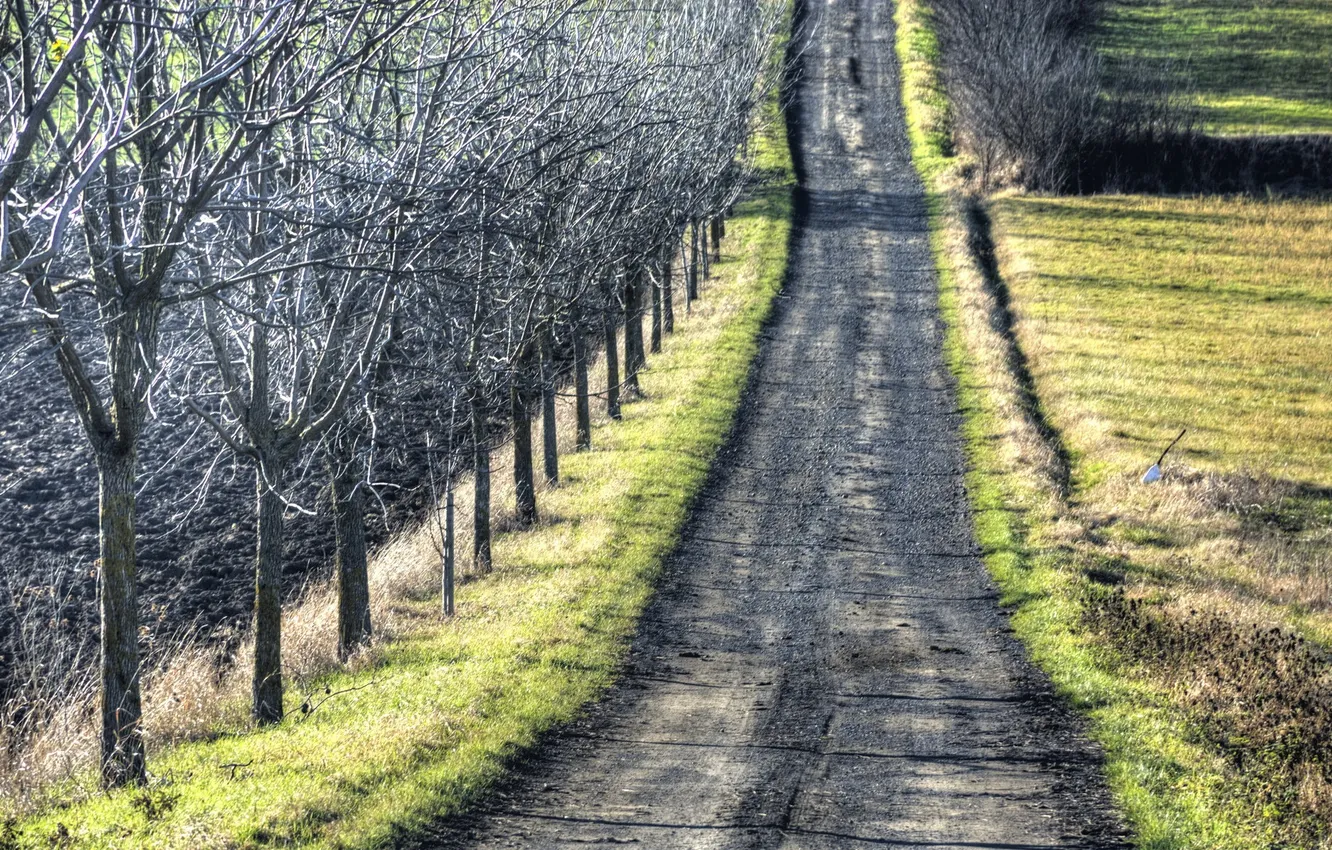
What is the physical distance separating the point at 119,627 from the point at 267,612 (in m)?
2.19

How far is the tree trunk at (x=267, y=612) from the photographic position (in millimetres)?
11359

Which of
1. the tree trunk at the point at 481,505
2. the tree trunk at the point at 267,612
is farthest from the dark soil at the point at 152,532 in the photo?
the tree trunk at the point at 267,612

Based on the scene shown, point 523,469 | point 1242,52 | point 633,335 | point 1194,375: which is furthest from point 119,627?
point 1242,52

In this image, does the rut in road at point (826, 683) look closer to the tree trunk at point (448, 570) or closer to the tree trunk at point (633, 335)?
the tree trunk at point (448, 570)

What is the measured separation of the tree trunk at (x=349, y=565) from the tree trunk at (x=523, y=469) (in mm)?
4695

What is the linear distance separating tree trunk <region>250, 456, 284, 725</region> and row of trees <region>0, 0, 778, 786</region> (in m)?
0.03

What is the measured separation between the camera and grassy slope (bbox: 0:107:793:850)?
28.4 ft

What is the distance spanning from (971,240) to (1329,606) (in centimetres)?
2523

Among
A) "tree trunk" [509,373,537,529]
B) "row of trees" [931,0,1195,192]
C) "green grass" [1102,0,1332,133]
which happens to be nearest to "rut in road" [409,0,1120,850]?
"tree trunk" [509,373,537,529]

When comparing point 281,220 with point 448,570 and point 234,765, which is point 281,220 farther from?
point 448,570

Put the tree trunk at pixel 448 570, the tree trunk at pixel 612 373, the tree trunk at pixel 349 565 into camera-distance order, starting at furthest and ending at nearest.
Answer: the tree trunk at pixel 612 373 < the tree trunk at pixel 448 570 < the tree trunk at pixel 349 565

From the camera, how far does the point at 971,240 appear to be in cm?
3956

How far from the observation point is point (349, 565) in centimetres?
1423

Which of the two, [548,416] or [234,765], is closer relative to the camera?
[234,765]
